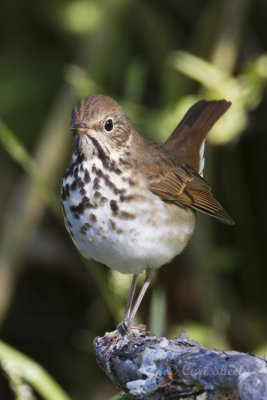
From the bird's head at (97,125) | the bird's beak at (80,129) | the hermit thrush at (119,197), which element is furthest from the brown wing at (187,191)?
the bird's beak at (80,129)

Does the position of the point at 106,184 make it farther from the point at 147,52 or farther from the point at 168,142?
the point at 147,52

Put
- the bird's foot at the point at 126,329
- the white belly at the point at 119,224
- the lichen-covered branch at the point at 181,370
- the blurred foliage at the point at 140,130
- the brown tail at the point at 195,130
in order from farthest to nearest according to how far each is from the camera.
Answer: the blurred foliage at the point at 140,130
the brown tail at the point at 195,130
the white belly at the point at 119,224
the bird's foot at the point at 126,329
the lichen-covered branch at the point at 181,370

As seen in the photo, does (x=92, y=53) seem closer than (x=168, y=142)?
No

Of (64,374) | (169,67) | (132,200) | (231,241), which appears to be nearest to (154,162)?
(132,200)

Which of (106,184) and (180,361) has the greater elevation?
(106,184)

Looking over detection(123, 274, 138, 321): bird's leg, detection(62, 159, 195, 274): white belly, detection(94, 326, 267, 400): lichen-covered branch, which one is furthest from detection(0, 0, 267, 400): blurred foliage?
detection(94, 326, 267, 400): lichen-covered branch

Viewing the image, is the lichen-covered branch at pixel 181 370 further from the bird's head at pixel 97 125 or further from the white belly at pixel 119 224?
the bird's head at pixel 97 125

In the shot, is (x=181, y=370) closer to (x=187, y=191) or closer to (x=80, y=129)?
(x=80, y=129)
